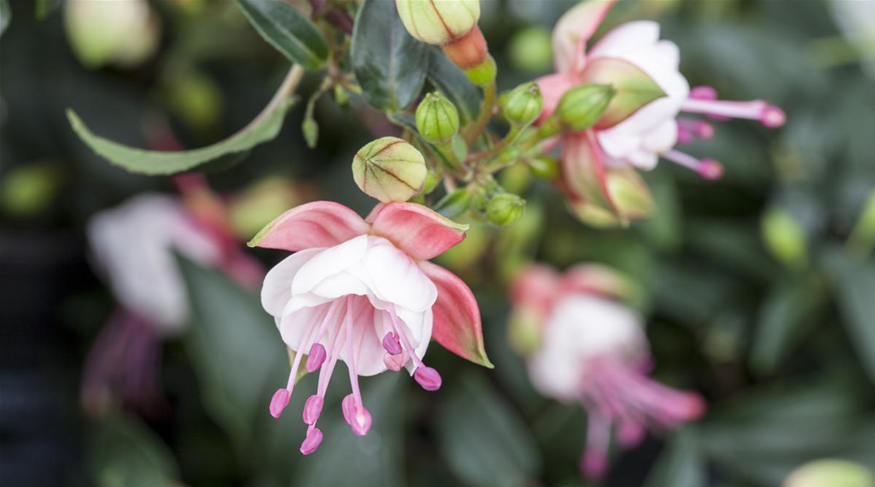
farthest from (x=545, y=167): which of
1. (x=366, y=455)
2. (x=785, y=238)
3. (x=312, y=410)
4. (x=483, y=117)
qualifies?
(x=785, y=238)

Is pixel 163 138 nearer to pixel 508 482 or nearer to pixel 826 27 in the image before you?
pixel 508 482

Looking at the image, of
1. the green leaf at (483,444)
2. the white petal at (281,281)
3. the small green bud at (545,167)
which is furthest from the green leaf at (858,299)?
the white petal at (281,281)

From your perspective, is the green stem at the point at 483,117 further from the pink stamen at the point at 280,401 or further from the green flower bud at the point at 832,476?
the green flower bud at the point at 832,476

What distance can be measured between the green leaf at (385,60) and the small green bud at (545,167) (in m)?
0.06

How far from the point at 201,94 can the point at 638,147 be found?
1.51ft

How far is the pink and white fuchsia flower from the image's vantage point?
280mm

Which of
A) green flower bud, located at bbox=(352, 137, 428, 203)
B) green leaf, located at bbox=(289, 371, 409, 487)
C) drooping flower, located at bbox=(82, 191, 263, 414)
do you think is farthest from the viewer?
drooping flower, located at bbox=(82, 191, 263, 414)

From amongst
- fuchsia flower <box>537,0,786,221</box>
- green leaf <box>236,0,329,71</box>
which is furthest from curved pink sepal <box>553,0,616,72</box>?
green leaf <box>236,0,329,71</box>

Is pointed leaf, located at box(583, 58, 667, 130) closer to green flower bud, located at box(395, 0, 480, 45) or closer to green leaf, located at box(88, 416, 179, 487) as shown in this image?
green flower bud, located at box(395, 0, 480, 45)

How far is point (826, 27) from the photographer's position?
830 mm

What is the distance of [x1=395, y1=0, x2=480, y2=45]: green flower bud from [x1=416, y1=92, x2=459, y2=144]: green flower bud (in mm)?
25

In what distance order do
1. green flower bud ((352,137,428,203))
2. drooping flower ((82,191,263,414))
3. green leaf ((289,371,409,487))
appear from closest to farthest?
green flower bud ((352,137,428,203)), green leaf ((289,371,409,487)), drooping flower ((82,191,263,414))

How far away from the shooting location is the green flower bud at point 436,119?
0.29 m

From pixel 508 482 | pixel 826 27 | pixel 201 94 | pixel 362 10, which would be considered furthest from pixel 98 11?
pixel 826 27
